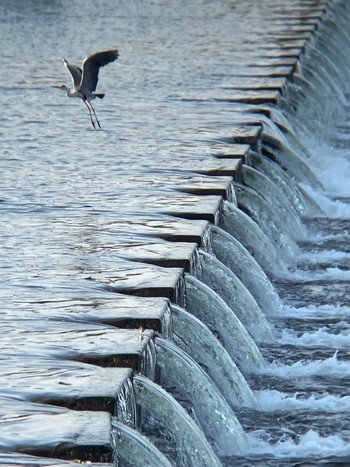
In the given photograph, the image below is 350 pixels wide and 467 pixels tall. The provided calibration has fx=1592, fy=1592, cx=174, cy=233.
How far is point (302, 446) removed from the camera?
8.23 metres

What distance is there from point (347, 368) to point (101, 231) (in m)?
1.84

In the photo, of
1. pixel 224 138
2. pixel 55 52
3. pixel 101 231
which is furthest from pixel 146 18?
pixel 101 231

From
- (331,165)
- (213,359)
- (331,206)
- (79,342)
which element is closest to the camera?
(79,342)

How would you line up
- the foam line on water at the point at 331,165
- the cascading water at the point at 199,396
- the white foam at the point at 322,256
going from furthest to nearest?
the foam line on water at the point at 331,165
the white foam at the point at 322,256
the cascading water at the point at 199,396

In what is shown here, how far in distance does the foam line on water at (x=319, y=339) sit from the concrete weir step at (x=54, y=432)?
3.73 meters

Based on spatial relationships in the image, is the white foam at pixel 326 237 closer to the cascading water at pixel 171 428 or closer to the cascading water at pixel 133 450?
the cascading water at pixel 171 428

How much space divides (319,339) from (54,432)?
4.19 meters

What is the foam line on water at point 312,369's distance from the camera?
31.3 ft

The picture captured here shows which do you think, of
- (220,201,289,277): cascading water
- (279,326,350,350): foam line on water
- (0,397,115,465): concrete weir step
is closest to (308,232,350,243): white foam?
(220,201,289,277): cascading water

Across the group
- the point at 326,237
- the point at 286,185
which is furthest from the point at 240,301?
the point at 286,185

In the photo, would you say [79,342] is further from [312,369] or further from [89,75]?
[89,75]

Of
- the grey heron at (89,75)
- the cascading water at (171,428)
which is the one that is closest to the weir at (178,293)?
the cascading water at (171,428)

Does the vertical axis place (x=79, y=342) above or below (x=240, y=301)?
below

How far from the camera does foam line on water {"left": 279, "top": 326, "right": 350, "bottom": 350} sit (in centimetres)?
1020
